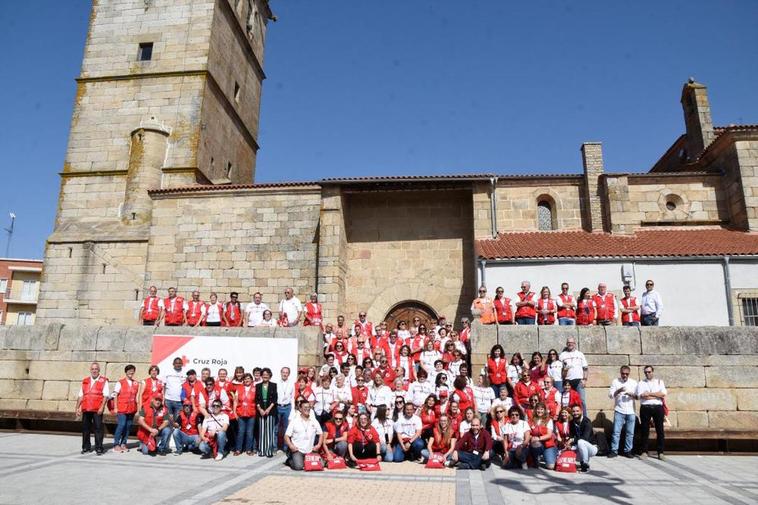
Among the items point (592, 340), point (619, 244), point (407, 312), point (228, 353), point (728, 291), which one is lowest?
point (228, 353)

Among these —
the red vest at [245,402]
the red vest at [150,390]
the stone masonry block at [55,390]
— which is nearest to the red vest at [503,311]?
the red vest at [245,402]

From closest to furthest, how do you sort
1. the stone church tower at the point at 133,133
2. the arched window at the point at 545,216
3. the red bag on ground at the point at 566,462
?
the red bag on ground at the point at 566,462 < the arched window at the point at 545,216 < the stone church tower at the point at 133,133

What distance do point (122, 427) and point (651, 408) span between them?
911 cm

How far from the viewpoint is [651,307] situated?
980cm

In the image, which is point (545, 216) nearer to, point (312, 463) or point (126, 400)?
point (312, 463)

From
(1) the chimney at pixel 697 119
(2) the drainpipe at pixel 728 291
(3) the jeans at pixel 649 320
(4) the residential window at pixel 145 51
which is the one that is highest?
(4) the residential window at pixel 145 51

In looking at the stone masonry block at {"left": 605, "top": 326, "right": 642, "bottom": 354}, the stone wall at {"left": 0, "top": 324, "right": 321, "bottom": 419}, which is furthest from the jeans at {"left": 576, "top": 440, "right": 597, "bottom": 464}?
the stone wall at {"left": 0, "top": 324, "right": 321, "bottom": 419}

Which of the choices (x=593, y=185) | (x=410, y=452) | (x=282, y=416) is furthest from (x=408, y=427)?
(x=593, y=185)

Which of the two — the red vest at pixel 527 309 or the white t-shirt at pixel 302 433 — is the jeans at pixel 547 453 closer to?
the red vest at pixel 527 309

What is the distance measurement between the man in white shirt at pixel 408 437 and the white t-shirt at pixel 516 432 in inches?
53.5

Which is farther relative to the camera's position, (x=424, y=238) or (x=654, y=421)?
(x=424, y=238)

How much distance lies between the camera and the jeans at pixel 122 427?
334 inches

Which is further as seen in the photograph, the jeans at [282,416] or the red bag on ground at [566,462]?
the jeans at [282,416]

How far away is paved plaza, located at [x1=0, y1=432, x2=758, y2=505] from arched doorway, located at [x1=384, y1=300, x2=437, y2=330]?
7593 mm
